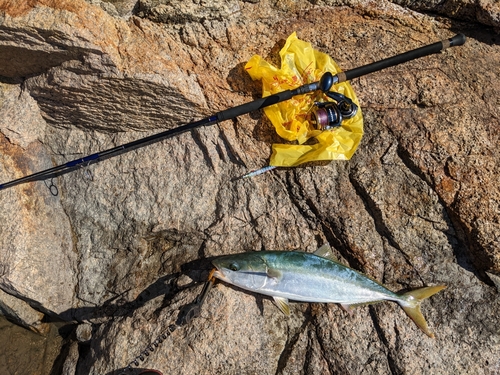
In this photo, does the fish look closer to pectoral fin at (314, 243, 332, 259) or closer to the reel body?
pectoral fin at (314, 243, 332, 259)

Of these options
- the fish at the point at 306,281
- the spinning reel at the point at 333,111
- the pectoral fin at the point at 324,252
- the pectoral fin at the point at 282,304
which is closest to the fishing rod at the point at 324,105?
the spinning reel at the point at 333,111

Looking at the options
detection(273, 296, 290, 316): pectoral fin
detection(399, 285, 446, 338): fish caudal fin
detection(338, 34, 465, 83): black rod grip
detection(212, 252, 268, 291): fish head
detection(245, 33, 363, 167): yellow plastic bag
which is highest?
detection(338, 34, 465, 83): black rod grip

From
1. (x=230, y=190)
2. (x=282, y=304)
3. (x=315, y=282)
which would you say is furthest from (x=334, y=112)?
(x=282, y=304)

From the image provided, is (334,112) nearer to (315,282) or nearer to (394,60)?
(394,60)

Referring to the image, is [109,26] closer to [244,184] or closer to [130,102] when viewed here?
[130,102]

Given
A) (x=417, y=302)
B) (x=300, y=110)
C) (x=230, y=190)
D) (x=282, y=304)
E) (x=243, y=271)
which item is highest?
(x=300, y=110)

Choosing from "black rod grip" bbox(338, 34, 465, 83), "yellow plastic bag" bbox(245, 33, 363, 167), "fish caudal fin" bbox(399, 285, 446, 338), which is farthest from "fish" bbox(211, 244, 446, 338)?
"black rod grip" bbox(338, 34, 465, 83)
